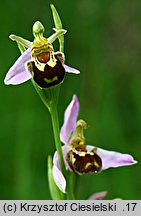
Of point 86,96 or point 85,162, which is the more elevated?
point 86,96

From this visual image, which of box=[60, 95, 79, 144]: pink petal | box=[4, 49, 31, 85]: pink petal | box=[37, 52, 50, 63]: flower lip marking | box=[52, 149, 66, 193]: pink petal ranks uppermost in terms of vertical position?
box=[37, 52, 50, 63]: flower lip marking

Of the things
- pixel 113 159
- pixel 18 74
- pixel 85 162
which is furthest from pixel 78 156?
pixel 18 74

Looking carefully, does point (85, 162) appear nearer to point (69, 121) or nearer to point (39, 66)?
point (69, 121)

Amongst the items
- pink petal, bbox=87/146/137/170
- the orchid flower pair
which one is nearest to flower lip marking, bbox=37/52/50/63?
the orchid flower pair

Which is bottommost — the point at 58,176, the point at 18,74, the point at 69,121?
the point at 58,176

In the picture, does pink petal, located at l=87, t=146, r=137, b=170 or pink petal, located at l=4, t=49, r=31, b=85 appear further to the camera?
pink petal, located at l=87, t=146, r=137, b=170

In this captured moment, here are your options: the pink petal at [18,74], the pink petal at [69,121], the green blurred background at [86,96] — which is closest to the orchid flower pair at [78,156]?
the pink petal at [69,121]

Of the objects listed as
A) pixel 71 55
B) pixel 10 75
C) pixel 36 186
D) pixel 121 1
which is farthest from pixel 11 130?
pixel 10 75

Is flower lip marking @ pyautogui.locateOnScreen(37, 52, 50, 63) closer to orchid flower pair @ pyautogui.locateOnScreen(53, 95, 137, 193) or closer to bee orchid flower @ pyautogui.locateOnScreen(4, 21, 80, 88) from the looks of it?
bee orchid flower @ pyautogui.locateOnScreen(4, 21, 80, 88)
